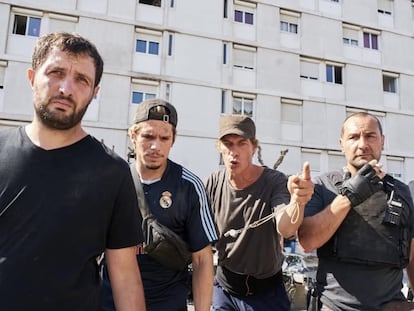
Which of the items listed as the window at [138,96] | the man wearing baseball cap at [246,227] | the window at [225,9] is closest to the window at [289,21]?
the window at [225,9]

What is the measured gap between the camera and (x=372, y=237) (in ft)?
7.22

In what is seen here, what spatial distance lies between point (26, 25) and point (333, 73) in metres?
13.7

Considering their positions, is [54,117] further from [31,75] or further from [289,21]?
[289,21]

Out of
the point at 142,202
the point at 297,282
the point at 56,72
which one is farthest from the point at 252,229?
the point at 297,282

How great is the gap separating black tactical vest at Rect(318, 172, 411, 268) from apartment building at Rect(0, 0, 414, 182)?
12732 millimetres

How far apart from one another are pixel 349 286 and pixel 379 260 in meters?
0.23

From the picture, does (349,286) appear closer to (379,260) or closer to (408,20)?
(379,260)

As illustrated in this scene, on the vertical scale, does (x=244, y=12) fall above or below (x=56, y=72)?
above

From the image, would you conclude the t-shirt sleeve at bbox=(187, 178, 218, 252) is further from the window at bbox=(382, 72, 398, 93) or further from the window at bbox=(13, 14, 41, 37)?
the window at bbox=(382, 72, 398, 93)

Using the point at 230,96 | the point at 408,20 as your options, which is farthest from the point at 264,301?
the point at 408,20

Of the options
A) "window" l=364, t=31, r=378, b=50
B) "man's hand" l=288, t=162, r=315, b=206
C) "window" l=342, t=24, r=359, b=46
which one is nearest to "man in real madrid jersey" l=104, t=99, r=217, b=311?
"man's hand" l=288, t=162, r=315, b=206

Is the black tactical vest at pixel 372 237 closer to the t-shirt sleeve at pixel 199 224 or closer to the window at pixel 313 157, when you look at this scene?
the t-shirt sleeve at pixel 199 224

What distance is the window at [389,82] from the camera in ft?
62.3

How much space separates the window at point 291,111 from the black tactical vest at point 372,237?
14.9 metres
